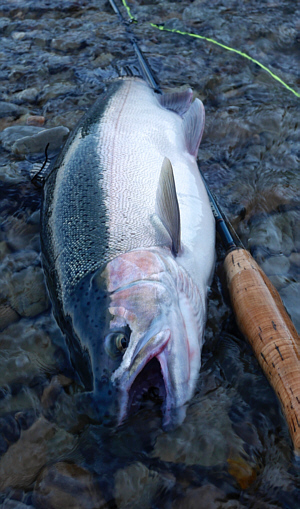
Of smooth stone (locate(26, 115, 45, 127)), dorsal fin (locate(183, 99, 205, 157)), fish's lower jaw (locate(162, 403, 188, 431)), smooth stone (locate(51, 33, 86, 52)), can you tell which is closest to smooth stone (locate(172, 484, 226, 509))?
fish's lower jaw (locate(162, 403, 188, 431))

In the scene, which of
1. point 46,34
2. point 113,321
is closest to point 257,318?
point 113,321

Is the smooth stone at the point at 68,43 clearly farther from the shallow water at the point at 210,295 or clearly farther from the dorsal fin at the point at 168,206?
the dorsal fin at the point at 168,206

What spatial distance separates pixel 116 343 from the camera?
2082 mm

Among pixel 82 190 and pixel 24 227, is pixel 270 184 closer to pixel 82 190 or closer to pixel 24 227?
pixel 82 190

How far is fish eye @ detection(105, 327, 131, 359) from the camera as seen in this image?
2.06m

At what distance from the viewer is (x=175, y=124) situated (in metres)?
3.89

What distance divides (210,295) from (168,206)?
26.2 inches

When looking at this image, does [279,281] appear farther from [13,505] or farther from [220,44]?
[220,44]

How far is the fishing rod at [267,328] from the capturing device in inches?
76.6

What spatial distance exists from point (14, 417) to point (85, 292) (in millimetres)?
800

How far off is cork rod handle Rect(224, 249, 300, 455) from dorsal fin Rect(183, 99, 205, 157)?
1.43m

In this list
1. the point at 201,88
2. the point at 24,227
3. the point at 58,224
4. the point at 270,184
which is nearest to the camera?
the point at 58,224

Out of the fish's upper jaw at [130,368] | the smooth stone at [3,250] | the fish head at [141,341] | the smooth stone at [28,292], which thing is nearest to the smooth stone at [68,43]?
the smooth stone at [3,250]

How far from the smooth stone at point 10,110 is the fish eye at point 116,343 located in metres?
3.60
